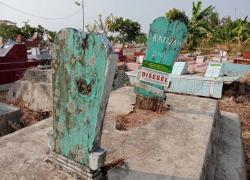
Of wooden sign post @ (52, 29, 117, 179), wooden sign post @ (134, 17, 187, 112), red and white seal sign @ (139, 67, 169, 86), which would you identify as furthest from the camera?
red and white seal sign @ (139, 67, 169, 86)

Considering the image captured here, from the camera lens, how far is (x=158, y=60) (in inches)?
161

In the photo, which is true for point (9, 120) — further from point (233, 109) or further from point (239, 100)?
point (239, 100)

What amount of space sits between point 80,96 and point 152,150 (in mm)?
1220

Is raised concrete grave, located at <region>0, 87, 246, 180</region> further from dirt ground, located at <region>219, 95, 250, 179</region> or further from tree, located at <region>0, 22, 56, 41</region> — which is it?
tree, located at <region>0, 22, 56, 41</region>

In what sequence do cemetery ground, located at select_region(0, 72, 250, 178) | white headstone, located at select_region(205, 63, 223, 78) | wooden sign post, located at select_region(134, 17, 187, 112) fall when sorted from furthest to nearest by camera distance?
1. white headstone, located at select_region(205, 63, 223, 78)
2. cemetery ground, located at select_region(0, 72, 250, 178)
3. wooden sign post, located at select_region(134, 17, 187, 112)

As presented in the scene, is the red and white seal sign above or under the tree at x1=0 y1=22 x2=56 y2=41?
under

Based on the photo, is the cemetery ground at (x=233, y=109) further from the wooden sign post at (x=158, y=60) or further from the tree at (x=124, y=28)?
the tree at (x=124, y=28)

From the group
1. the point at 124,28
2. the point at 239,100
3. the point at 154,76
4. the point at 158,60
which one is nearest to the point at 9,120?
the point at 154,76

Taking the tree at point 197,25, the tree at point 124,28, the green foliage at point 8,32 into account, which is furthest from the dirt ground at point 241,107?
the green foliage at point 8,32

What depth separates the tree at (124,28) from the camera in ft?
112

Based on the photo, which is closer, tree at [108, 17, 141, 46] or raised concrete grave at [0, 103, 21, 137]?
raised concrete grave at [0, 103, 21, 137]

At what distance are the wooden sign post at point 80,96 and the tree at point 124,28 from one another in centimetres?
3127

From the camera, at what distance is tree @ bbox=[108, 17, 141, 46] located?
34.3 m

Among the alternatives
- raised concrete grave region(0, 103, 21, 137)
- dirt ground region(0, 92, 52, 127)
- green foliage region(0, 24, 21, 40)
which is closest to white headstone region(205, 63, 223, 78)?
dirt ground region(0, 92, 52, 127)
